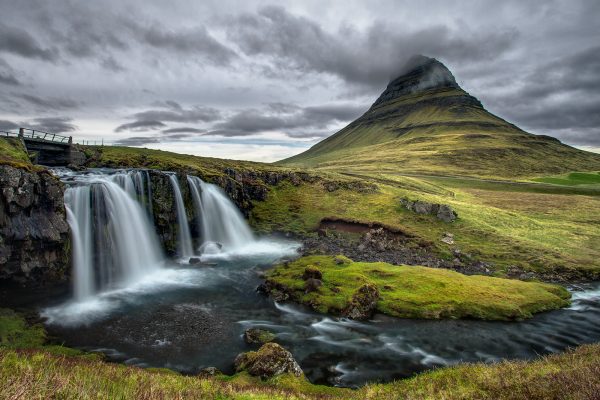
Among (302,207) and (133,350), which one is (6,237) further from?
(302,207)

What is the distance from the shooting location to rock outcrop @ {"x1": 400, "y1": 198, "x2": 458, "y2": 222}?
240 feet

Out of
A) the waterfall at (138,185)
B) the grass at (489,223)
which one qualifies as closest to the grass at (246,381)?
the grass at (489,223)

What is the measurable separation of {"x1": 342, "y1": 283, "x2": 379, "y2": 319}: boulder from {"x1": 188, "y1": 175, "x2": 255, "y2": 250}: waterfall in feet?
105

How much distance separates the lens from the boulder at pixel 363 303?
3278 centimetres

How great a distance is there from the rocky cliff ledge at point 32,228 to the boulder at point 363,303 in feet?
94.6

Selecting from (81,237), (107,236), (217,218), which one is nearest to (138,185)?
(107,236)

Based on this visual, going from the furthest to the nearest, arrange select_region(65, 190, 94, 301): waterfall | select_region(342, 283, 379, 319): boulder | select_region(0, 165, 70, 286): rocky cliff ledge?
select_region(65, 190, 94, 301): waterfall
select_region(342, 283, 379, 319): boulder
select_region(0, 165, 70, 286): rocky cliff ledge

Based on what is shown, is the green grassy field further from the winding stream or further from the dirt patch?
the dirt patch

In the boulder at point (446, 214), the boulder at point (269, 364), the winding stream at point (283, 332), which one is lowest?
the winding stream at point (283, 332)

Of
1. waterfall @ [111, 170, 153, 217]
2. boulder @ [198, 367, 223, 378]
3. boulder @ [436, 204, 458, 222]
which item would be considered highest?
waterfall @ [111, 170, 153, 217]

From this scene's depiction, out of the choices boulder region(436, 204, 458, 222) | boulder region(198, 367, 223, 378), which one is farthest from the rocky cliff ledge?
boulder region(436, 204, 458, 222)

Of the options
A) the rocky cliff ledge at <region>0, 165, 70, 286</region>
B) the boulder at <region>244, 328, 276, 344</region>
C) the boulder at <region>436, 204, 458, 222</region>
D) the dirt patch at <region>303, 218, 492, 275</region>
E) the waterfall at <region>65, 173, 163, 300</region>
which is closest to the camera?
the boulder at <region>244, 328, 276, 344</region>

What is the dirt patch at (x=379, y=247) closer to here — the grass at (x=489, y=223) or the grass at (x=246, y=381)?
the grass at (x=489, y=223)

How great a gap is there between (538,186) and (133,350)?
162051 mm
